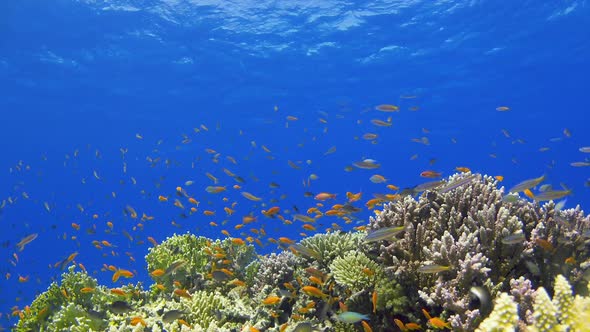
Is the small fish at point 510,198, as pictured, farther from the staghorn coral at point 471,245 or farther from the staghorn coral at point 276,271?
the staghorn coral at point 276,271

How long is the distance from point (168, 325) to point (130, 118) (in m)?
49.2

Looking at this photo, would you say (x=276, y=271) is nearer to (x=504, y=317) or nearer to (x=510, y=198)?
(x=510, y=198)

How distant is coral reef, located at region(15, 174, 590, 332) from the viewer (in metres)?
4.71

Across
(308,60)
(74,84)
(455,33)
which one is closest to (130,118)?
(74,84)

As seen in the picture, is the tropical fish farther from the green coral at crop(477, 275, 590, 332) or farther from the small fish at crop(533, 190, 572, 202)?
the green coral at crop(477, 275, 590, 332)

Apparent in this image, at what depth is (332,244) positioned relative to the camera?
6.98 m

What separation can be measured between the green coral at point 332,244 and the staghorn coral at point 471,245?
2.77 feet

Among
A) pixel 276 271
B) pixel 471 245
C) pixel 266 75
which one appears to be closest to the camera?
pixel 471 245

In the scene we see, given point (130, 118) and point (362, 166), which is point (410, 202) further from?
point (130, 118)

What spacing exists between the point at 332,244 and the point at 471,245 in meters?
2.61

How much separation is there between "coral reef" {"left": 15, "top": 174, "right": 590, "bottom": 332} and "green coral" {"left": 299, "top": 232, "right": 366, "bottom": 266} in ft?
0.06

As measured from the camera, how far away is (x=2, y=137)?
5550 centimetres

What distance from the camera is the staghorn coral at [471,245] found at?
4.66 meters

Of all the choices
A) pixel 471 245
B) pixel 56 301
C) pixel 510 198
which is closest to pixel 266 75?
pixel 56 301
